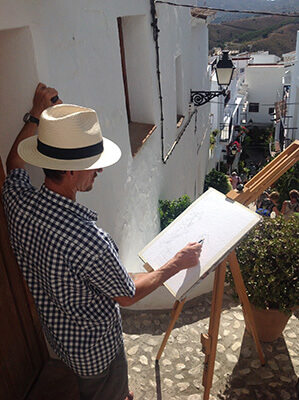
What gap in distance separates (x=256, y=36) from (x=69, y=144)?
260 ft

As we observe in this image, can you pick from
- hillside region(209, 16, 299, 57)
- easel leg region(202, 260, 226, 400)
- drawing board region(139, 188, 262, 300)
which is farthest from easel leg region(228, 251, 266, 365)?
hillside region(209, 16, 299, 57)

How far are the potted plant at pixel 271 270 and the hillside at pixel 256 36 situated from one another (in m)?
55.4

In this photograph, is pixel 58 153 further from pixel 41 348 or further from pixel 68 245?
pixel 41 348

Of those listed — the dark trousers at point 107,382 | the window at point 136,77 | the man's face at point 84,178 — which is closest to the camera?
the man's face at point 84,178

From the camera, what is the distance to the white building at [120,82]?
208 cm

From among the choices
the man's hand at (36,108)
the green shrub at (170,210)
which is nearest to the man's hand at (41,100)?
the man's hand at (36,108)

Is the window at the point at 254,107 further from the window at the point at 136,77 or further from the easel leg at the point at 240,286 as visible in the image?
the easel leg at the point at 240,286

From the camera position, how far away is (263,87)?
30.2 metres

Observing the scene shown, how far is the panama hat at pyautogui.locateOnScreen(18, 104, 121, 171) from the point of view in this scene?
1651 millimetres

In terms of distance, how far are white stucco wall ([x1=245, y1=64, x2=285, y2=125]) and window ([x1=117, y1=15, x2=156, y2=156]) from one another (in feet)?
86.4

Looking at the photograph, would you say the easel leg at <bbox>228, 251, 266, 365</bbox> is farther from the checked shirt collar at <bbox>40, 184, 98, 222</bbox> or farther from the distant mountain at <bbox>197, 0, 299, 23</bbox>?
the distant mountain at <bbox>197, 0, 299, 23</bbox>

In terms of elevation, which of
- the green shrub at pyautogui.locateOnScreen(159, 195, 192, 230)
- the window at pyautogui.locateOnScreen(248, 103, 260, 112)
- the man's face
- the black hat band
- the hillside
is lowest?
the window at pyautogui.locateOnScreen(248, 103, 260, 112)

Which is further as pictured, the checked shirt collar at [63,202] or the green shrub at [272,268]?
the green shrub at [272,268]

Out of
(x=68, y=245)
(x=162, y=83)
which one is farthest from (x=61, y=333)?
(x=162, y=83)
